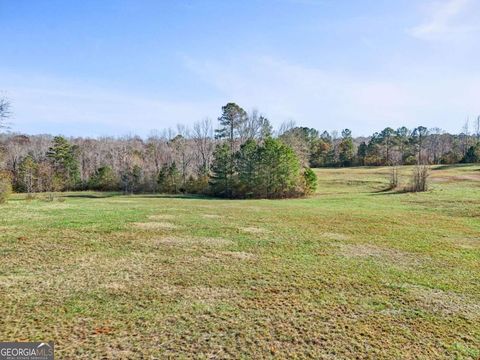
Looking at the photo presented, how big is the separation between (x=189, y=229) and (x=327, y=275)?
725 cm

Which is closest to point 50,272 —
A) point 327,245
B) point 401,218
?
point 327,245

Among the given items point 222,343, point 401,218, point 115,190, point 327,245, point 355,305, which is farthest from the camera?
point 115,190

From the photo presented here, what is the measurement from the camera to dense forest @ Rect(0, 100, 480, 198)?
1524 inches

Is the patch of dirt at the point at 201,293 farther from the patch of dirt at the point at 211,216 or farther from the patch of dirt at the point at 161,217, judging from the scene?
the patch of dirt at the point at 211,216

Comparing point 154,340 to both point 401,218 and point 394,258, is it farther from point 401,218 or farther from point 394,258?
point 401,218

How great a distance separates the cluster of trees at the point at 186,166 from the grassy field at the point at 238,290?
23.4 metres

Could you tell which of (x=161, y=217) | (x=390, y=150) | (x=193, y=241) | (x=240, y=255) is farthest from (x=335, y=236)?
(x=390, y=150)

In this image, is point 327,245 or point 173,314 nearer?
point 173,314

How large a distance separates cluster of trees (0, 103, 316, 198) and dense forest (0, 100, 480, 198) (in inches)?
4.5

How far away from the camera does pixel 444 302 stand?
7289mm

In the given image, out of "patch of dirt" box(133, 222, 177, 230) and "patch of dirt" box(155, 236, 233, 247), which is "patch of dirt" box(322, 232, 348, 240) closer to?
"patch of dirt" box(155, 236, 233, 247)

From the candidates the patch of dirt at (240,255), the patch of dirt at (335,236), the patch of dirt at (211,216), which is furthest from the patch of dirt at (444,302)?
the patch of dirt at (211,216)

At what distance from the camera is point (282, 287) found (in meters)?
7.91

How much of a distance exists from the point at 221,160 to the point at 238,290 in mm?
34870
